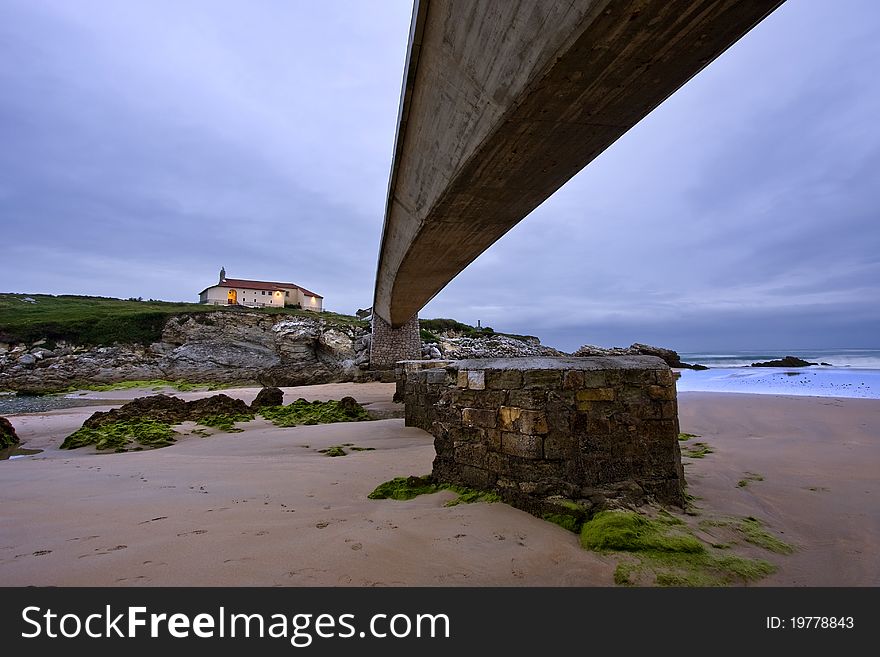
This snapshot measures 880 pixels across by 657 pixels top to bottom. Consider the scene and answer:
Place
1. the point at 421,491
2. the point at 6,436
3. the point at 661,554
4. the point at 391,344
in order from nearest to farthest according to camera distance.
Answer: the point at 661,554, the point at 421,491, the point at 6,436, the point at 391,344

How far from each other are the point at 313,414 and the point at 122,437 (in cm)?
427

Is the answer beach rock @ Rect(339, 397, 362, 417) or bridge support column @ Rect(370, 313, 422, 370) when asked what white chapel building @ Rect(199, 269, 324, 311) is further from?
beach rock @ Rect(339, 397, 362, 417)

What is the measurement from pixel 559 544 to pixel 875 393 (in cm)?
1707

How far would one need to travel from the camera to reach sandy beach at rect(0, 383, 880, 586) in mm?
2512

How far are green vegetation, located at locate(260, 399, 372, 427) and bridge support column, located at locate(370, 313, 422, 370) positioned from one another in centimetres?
1117

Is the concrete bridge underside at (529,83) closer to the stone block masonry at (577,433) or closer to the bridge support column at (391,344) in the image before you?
the stone block masonry at (577,433)

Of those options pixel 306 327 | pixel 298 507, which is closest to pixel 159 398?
pixel 298 507

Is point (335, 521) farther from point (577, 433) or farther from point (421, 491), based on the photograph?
point (577, 433)

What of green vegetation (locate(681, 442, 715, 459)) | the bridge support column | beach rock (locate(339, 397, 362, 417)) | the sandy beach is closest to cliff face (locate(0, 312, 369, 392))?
the bridge support column

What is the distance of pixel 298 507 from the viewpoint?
12.8 ft

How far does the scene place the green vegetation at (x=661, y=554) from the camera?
2541 mm

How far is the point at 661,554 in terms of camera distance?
2789 millimetres

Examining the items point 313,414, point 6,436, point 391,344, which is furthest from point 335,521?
point 391,344
